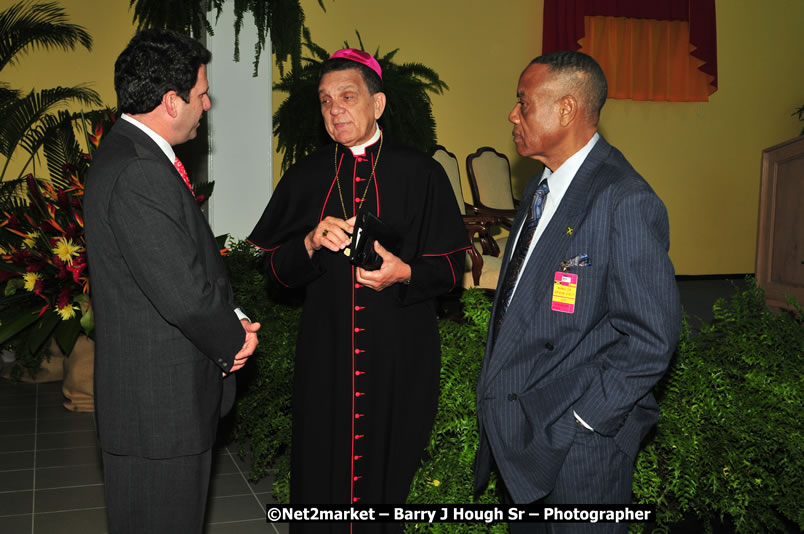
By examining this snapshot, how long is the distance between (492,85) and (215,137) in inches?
187

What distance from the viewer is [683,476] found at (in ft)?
7.64

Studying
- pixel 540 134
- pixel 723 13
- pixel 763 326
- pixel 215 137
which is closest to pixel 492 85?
pixel 723 13

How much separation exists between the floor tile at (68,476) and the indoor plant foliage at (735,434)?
290 centimetres

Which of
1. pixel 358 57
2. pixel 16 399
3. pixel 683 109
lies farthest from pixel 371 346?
pixel 683 109

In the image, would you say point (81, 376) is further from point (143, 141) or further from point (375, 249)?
point (143, 141)

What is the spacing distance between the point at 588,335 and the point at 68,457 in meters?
3.59

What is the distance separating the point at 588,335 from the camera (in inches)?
65.5

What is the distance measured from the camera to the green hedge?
224cm

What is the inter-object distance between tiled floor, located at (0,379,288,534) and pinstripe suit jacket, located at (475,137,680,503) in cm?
197

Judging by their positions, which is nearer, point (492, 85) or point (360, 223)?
point (360, 223)

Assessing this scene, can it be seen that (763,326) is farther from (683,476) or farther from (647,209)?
(647,209)

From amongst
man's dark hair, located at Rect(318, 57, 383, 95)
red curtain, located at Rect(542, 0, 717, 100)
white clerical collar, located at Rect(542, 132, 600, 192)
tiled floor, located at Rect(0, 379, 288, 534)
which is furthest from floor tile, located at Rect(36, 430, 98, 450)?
red curtain, located at Rect(542, 0, 717, 100)

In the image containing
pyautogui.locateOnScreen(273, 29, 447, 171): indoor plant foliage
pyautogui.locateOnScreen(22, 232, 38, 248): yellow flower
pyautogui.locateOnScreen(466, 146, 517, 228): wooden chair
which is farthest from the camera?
pyautogui.locateOnScreen(466, 146, 517, 228): wooden chair

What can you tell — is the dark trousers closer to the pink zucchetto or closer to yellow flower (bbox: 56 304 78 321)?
the pink zucchetto
